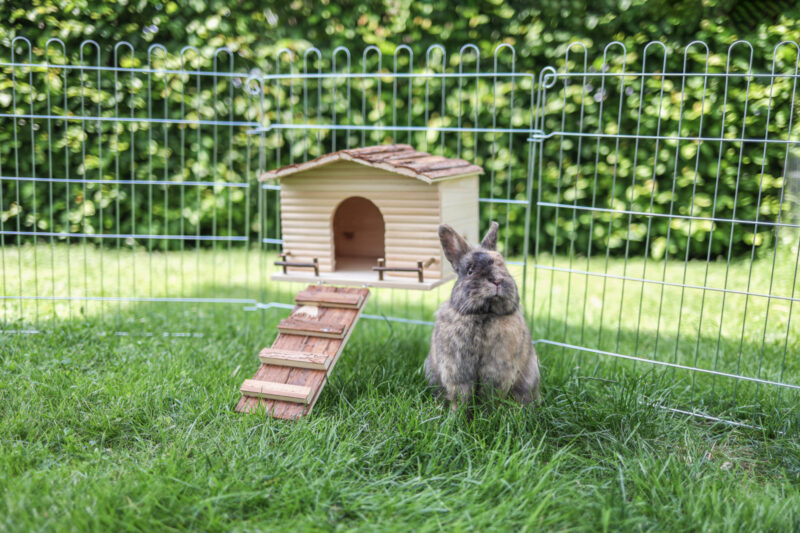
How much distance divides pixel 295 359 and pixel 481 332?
3.31 feet

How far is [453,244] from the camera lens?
358 centimetres

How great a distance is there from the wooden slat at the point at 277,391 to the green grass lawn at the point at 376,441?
0.44 ft

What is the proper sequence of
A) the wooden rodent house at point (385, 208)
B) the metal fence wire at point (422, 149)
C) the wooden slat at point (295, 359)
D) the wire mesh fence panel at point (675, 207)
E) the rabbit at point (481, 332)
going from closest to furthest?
the rabbit at point (481, 332)
the wooden slat at point (295, 359)
the wooden rodent house at point (385, 208)
the wire mesh fence panel at point (675, 207)
the metal fence wire at point (422, 149)

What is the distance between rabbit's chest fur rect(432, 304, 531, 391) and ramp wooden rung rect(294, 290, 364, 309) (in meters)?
0.71

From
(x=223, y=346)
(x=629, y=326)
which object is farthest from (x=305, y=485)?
(x=629, y=326)

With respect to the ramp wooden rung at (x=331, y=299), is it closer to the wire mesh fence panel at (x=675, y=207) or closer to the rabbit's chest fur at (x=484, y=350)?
the rabbit's chest fur at (x=484, y=350)

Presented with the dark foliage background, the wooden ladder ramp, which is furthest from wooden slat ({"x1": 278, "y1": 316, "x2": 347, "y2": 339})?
the dark foliage background

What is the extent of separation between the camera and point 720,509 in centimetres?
281

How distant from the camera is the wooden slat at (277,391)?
3525mm

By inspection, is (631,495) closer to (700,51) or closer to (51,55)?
(700,51)

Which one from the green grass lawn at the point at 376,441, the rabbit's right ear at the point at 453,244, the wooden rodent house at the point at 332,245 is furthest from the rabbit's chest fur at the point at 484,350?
the wooden rodent house at the point at 332,245

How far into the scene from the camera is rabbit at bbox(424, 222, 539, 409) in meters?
3.42

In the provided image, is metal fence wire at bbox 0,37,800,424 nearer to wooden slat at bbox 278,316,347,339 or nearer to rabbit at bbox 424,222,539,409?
wooden slat at bbox 278,316,347,339

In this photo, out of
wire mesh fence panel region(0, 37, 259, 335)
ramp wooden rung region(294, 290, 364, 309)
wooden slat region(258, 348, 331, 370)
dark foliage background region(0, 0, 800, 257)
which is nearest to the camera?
wooden slat region(258, 348, 331, 370)
